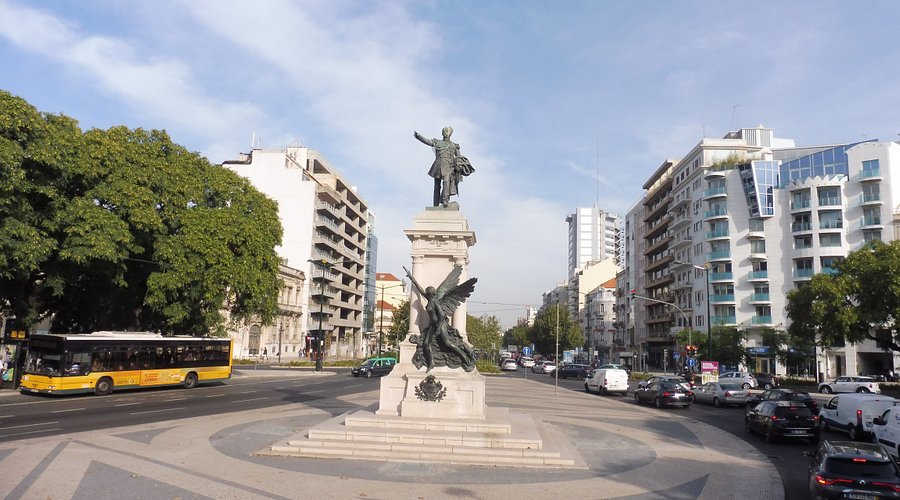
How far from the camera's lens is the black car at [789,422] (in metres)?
17.0

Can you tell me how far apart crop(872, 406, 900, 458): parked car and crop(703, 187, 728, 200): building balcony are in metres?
54.3

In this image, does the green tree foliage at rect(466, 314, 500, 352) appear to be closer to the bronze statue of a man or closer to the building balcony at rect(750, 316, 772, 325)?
the building balcony at rect(750, 316, 772, 325)

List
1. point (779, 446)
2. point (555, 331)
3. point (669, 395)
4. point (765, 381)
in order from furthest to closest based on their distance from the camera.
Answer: point (555, 331) < point (765, 381) < point (669, 395) < point (779, 446)

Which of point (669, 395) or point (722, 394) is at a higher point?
point (669, 395)

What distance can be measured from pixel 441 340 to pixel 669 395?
17.3m

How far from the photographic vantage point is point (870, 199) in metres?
57.2

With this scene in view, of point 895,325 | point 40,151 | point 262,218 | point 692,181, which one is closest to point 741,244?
point 692,181

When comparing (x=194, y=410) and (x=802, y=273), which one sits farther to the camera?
(x=802, y=273)

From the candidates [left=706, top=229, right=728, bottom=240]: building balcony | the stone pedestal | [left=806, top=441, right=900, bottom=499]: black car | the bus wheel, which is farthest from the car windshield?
[left=706, top=229, right=728, bottom=240]: building balcony

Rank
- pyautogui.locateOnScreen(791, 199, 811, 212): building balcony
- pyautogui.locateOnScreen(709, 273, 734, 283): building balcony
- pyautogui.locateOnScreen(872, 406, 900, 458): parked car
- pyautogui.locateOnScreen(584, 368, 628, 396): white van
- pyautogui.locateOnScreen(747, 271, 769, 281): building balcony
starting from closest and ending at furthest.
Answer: pyautogui.locateOnScreen(872, 406, 900, 458): parked car
pyautogui.locateOnScreen(584, 368, 628, 396): white van
pyautogui.locateOnScreen(791, 199, 811, 212): building balcony
pyautogui.locateOnScreen(747, 271, 769, 281): building balcony
pyautogui.locateOnScreen(709, 273, 734, 283): building balcony

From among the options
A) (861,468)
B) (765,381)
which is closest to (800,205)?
(765,381)

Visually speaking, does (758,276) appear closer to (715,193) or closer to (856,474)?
(715,193)

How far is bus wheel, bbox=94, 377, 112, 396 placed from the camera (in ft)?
87.4

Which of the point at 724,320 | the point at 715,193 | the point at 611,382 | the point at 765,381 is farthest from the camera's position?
the point at 715,193
